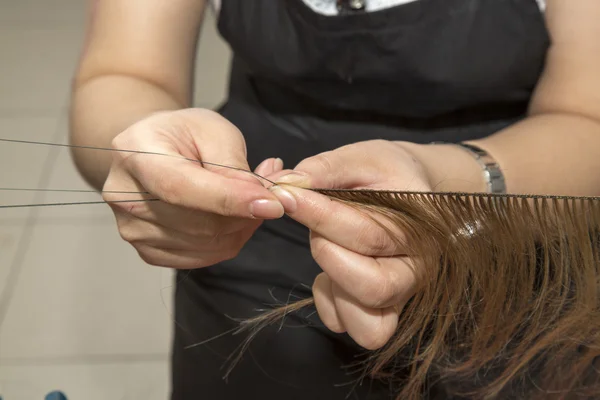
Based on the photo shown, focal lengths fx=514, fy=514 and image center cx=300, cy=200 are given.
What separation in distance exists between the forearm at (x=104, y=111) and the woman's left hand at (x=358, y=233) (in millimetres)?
244

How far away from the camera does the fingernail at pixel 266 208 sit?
0.44 meters

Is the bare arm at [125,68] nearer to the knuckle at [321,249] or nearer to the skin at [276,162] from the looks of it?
the skin at [276,162]

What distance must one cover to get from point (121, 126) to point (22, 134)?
118cm

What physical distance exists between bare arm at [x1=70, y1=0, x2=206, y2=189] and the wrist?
1.09ft

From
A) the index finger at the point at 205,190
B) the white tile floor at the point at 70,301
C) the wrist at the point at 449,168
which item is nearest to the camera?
the index finger at the point at 205,190

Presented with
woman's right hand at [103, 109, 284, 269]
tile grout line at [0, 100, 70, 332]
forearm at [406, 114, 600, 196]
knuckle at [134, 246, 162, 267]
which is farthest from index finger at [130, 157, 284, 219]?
tile grout line at [0, 100, 70, 332]

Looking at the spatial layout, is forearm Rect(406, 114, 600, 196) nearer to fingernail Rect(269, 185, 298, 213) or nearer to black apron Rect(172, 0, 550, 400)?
black apron Rect(172, 0, 550, 400)

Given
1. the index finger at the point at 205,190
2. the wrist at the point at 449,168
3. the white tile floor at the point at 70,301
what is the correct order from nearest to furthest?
the index finger at the point at 205,190 < the wrist at the point at 449,168 < the white tile floor at the point at 70,301

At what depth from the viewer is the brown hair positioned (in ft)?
1.62

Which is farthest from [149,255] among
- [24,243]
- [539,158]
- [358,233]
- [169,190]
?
[24,243]

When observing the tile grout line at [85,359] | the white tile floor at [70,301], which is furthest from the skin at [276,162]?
the tile grout line at [85,359]

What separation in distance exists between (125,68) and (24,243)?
2.21ft

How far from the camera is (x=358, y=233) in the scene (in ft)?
1.50

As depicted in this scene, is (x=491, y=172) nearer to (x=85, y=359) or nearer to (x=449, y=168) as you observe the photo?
(x=449, y=168)
